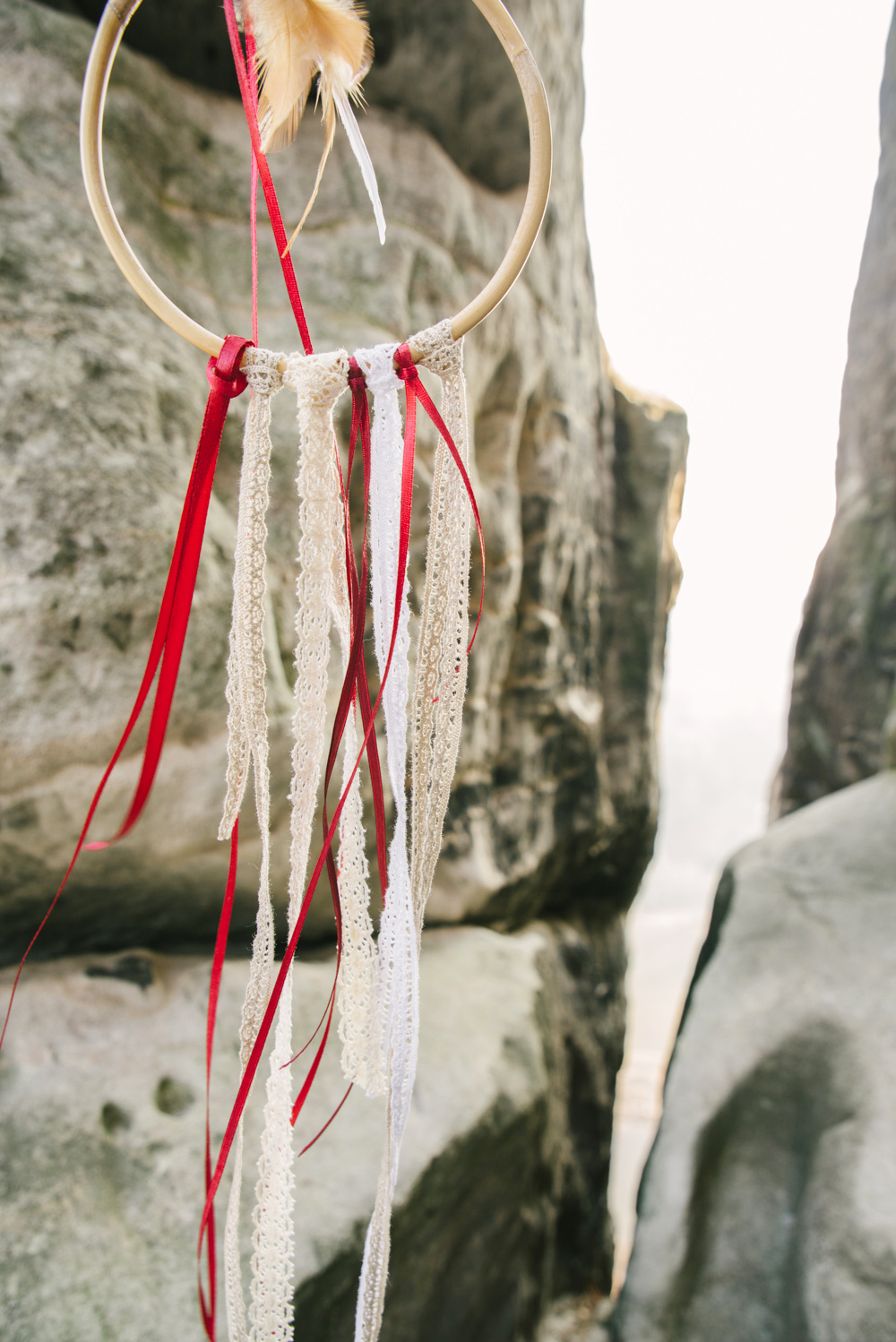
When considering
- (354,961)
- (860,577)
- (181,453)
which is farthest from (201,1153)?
(860,577)

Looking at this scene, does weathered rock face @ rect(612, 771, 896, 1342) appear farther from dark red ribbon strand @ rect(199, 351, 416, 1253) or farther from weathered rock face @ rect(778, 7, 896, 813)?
weathered rock face @ rect(778, 7, 896, 813)

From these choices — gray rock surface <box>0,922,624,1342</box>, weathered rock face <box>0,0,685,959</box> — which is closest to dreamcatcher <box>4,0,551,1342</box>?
gray rock surface <box>0,922,624,1342</box>

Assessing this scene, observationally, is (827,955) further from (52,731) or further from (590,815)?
(52,731)

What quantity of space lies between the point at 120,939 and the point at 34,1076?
247 mm

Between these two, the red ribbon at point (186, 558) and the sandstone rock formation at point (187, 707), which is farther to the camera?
the sandstone rock formation at point (187, 707)

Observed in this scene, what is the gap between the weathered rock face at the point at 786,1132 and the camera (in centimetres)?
109

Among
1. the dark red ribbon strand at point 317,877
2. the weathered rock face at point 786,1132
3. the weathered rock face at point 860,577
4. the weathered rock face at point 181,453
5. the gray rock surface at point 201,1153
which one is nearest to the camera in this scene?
the dark red ribbon strand at point 317,877

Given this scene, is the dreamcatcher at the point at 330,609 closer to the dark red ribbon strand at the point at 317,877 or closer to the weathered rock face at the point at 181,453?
the dark red ribbon strand at the point at 317,877

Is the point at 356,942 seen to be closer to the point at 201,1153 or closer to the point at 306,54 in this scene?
the point at 201,1153

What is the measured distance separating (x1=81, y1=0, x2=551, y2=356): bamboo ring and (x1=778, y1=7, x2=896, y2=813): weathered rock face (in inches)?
99.1

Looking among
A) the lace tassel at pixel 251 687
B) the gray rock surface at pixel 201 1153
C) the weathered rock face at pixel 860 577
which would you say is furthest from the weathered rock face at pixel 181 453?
the weathered rock face at pixel 860 577

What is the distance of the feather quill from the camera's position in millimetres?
581

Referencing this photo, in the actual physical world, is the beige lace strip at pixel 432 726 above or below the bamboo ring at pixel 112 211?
below

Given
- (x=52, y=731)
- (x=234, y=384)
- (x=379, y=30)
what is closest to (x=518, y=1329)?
(x=52, y=731)
